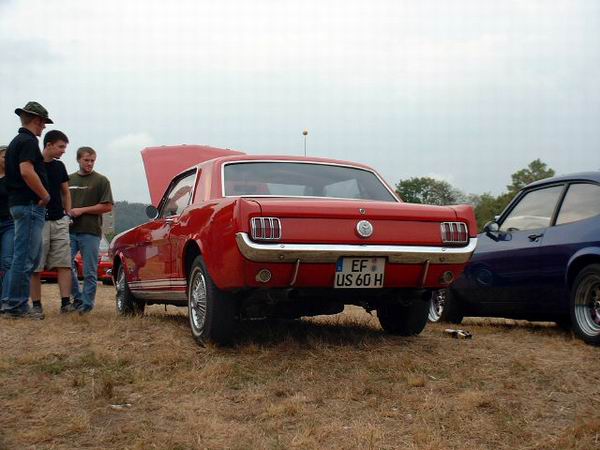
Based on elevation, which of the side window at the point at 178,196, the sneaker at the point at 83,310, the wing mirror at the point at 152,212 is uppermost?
the side window at the point at 178,196

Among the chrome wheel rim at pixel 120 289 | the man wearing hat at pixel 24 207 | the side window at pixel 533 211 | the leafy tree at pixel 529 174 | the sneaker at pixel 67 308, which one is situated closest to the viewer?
the side window at pixel 533 211

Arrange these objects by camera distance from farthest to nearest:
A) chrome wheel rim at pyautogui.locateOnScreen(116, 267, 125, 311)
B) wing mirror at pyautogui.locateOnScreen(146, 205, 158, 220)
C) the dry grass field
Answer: chrome wheel rim at pyautogui.locateOnScreen(116, 267, 125, 311), wing mirror at pyautogui.locateOnScreen(146, 205, 158, 220), the dry grass field

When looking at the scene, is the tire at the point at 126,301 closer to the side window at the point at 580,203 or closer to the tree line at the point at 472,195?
the side window at the point at 580,203

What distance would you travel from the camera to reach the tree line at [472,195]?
70562mm

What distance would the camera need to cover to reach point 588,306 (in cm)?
586

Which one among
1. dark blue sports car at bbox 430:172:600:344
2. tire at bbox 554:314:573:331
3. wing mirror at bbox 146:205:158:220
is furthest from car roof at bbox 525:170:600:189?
wing mirror at bbox 146:205:158:220

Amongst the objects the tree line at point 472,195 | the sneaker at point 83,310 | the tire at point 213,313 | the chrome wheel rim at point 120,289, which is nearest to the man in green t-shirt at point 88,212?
the sneaker at point 83,310

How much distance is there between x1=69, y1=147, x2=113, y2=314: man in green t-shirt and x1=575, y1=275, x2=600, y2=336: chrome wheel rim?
470cm

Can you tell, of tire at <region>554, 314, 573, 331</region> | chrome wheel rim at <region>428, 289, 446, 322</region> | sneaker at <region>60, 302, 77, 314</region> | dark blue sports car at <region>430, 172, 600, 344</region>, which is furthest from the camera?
chrome wheel rim at <region>428, 289, 446, 322</region>

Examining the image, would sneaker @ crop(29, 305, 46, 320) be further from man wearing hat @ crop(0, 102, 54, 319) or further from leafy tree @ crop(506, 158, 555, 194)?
leafy tree @ crop(506, 158, 555, 194)

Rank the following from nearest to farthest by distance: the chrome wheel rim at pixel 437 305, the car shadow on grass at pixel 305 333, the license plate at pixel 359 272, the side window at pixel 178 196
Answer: the license plate at pixel 359 272 < the car shadow on grass at pixel 305 333 < the side window at pixel 178 196 < the chrome wheel rim at pixel 437 305

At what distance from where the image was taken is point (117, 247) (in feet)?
27.3

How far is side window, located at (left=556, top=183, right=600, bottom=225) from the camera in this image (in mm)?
5992

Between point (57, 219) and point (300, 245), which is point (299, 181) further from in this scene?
point (57, 219)
